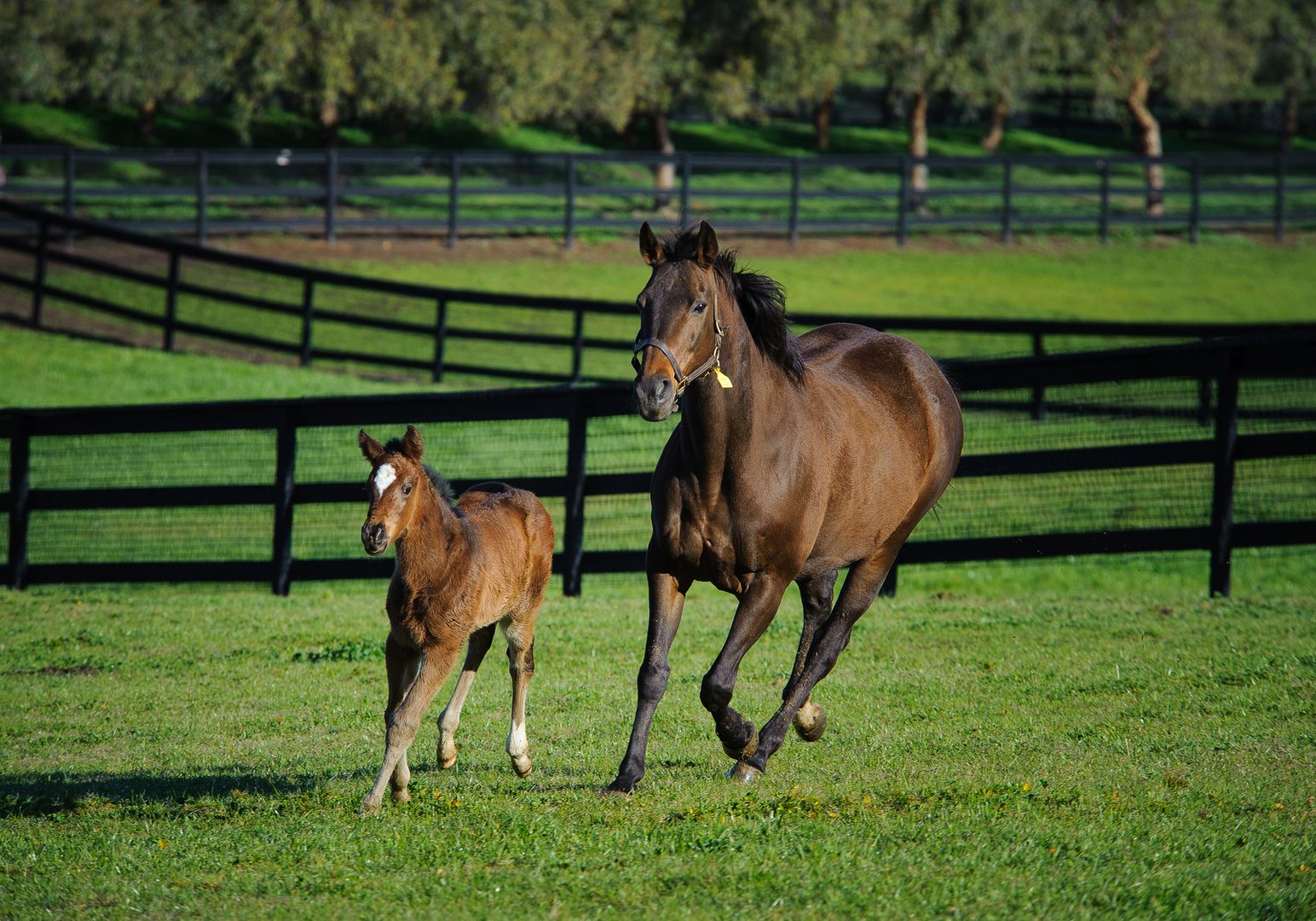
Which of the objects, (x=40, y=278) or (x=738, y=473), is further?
(x=40, y=278)

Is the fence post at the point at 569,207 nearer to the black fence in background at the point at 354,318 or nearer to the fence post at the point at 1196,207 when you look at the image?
the black fence in background at the point at 354,318

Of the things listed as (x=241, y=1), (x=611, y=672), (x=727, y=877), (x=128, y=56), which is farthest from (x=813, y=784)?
(x=128, y=56)

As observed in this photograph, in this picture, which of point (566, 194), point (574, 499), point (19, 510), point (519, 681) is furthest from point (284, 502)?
point (566, 194)

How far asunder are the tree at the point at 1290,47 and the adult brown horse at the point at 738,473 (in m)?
52.3

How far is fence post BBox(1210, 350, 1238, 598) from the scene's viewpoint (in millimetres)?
9922

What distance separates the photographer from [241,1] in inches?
1307

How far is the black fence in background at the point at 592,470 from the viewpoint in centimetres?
1010


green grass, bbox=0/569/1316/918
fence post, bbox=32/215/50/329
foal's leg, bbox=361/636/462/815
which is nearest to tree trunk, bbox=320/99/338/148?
fence post, bbox=32/215/50/329

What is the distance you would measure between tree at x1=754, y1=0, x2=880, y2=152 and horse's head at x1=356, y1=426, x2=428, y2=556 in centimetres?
3631

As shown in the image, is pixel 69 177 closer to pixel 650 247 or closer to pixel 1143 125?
pixel 650 247

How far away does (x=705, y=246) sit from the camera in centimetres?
579

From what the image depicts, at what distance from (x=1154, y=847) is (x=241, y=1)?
32924 mm

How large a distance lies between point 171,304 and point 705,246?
17519mm

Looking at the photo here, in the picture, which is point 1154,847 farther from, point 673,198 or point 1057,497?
point 673,198
